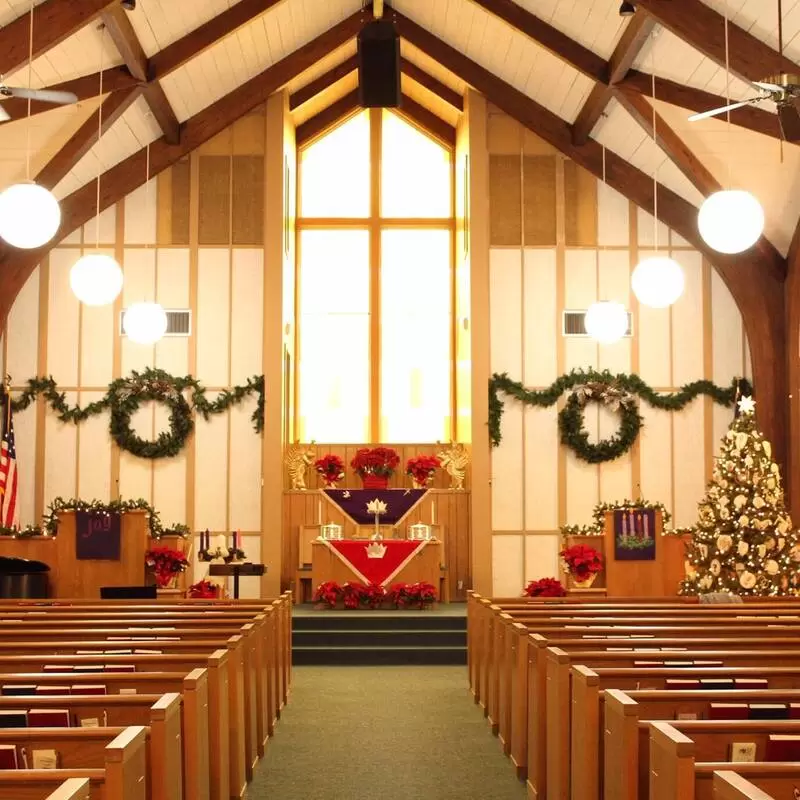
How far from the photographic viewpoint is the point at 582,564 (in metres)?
11.2

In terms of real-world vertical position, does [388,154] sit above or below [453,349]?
above

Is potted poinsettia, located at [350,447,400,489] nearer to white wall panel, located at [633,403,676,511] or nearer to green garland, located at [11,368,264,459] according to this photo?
green garland, located at [11,368,264,459]

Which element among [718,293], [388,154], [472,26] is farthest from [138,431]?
[718,293]

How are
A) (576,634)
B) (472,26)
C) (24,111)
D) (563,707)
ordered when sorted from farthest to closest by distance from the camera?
(472,26) < (24,111) < (576,634) < (563,707)

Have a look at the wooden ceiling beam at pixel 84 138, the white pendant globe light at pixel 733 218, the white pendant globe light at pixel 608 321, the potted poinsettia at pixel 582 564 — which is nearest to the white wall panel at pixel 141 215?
the wooden ceiling beam at pixel 84 138

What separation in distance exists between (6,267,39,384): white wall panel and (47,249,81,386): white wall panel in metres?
0.13

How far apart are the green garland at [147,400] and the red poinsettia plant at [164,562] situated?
321cm

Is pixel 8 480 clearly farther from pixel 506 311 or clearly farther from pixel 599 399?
pixel 599 399

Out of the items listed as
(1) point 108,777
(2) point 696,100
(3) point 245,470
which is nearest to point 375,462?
(3) point 245,470

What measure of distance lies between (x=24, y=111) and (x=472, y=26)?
5.14 metres

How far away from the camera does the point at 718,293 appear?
14.5 meters

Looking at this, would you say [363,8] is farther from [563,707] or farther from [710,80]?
[563,707]

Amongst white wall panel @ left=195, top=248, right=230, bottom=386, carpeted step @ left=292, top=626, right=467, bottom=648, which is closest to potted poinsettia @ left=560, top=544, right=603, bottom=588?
carpeted step @ left=292, top=626, right=467, bottom=648

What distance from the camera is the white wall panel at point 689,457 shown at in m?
14.3
